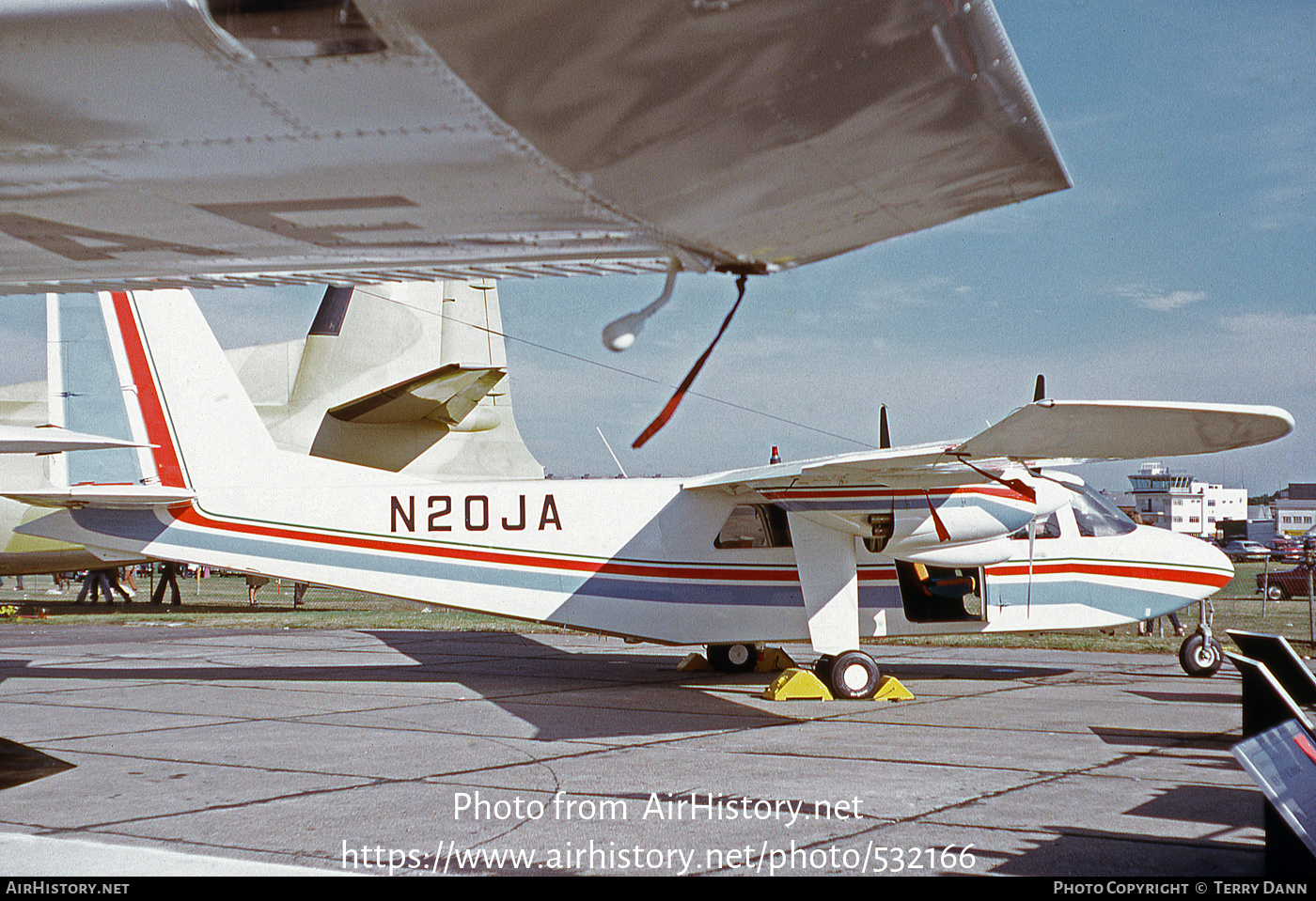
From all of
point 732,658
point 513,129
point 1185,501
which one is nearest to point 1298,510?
point 1185,501

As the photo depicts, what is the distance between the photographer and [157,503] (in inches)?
489

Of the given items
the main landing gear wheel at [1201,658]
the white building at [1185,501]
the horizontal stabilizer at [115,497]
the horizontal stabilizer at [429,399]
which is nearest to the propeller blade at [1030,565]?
the main landing gear wheel at [1201,658]

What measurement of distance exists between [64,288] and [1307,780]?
5887 mm

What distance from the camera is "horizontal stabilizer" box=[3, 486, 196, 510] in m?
12.1

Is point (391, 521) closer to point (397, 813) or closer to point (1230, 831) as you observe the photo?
point (397, 813)

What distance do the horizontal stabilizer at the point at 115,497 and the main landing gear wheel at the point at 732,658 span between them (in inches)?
271

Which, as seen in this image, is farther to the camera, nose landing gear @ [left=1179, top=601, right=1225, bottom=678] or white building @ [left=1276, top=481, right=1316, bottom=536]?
white building @ [left=1276, top=481, right=1316, bottom=536]

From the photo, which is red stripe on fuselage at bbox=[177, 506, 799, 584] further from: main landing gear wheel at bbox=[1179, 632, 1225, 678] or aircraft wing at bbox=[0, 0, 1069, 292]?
aircraft wing at bbox=[0, 0, 1069, 292]

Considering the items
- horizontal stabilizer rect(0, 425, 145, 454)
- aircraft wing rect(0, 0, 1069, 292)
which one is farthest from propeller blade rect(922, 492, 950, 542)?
aircraft wing rect(0, 0, 1069, 292)

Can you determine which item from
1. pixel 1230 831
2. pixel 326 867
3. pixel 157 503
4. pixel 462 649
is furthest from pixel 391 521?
pixel 1230 831

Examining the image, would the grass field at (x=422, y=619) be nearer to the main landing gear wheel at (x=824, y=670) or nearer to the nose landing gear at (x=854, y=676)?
the main landing gear wheel at (x=824, y=670)

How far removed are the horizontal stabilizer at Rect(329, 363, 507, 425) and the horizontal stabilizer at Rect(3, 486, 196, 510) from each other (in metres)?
5.73

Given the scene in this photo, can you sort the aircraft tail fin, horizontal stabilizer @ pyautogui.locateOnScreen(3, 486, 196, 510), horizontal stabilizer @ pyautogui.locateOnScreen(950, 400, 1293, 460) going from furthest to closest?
the aircraft tail fin → horizontal stabilizer @ pyautogui.locateOnScreen(3, 486, 196, 510) → horizontal stabilizer @ pyautogui.locateOnScreen(950, 400, 1293, 460)

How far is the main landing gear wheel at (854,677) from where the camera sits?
11.4m
